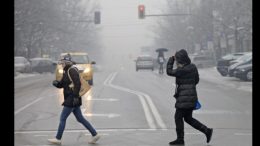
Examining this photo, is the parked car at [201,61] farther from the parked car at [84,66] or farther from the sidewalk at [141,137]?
the sidewalk at [141,137]

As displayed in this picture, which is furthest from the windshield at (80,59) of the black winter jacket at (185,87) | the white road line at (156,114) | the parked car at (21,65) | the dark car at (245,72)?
the parked car at (21,65)

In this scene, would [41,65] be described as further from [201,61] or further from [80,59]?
[80,59]

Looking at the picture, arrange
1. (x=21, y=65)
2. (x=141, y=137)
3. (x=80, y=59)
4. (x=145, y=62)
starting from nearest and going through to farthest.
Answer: (x=141, y=137)
(x=80, y=59)
(x=21, y=65)
(x=145, y=62)

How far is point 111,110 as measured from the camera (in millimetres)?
17297

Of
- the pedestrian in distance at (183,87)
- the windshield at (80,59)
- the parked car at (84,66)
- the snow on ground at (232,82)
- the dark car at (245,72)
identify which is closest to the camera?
the pedestrian in distance at (183,87)

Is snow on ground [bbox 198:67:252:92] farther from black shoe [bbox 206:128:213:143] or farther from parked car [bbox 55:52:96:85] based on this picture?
black shoe [bbox 206:128:213:143]

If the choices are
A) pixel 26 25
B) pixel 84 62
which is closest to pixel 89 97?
pixel 84 62

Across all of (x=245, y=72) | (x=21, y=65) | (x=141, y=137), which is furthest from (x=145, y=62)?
(x=141, y=137)

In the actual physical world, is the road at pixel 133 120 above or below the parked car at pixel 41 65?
below

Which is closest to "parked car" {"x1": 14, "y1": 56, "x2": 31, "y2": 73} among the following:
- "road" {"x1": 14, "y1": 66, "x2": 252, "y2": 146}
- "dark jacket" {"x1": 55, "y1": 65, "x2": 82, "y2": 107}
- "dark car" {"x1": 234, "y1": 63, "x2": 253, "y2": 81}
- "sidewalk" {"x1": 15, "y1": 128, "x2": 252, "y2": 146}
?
"dark car" {"x1": 234, "y1": 63, "x2": 253, "y2": 81}

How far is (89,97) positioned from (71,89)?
452 inches

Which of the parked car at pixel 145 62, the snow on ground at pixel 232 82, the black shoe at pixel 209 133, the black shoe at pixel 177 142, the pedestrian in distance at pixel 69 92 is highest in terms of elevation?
the parked car at pixel 145 62
